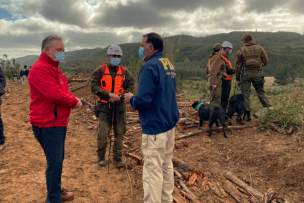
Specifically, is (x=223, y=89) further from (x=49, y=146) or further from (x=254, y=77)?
(x=49, y=146)

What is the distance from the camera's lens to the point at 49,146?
2.65 m

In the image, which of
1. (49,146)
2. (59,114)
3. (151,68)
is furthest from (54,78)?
(151,68)

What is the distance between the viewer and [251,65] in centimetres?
617

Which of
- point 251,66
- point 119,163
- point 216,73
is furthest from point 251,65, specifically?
point 119,163

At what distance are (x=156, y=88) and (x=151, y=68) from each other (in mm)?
269

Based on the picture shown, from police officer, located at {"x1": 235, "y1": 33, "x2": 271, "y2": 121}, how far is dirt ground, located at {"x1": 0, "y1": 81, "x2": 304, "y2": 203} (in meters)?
1.05

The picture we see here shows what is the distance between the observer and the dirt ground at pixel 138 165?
11.0 ft

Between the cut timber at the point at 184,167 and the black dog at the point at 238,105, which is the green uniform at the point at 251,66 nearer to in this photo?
the black dog at the point at 238,105

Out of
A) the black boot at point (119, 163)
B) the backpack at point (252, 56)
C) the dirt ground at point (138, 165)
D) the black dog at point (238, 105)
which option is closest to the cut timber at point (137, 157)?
the dirt ground at point (138, 165)

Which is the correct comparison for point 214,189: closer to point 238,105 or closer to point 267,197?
point 267,197

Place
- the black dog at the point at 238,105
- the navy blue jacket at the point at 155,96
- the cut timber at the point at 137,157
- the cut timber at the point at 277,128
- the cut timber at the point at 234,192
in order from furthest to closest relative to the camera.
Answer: the black dog at the point at 238,105 < the cut timber at the point at 277,128 < the cut timber at the point at 137,157 < the cut timber at the point at 234,192 < the navy blue jacket at the point at 155,96

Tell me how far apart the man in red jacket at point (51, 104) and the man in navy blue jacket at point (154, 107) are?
951mm

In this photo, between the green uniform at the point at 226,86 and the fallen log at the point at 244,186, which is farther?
the green uniform at the point at 226,86

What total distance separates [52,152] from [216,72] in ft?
16.2
